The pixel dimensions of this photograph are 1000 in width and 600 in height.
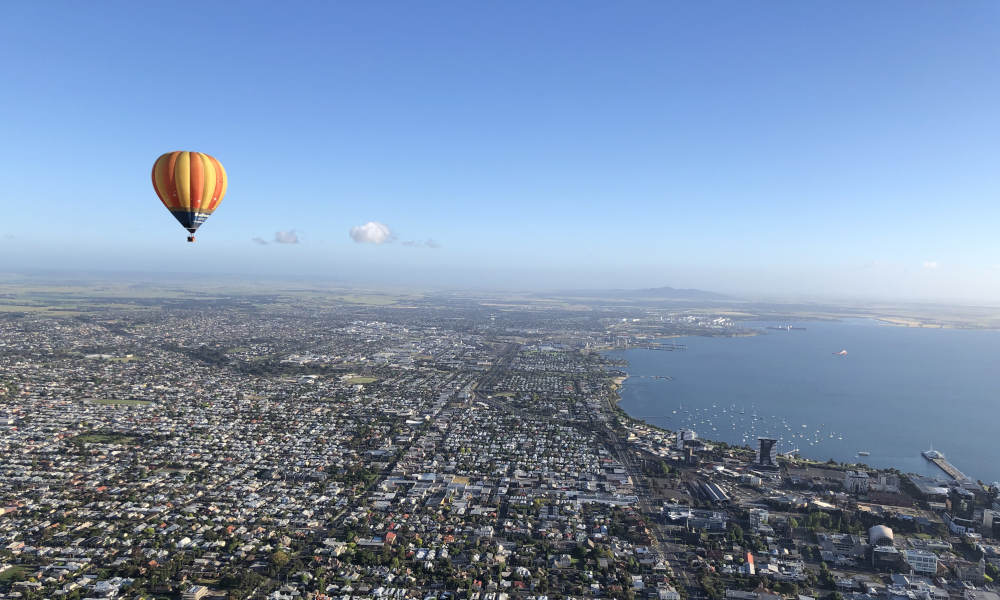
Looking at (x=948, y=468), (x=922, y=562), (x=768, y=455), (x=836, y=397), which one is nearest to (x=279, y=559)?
(x=922, y=562)

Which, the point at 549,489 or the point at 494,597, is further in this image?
the point at 549,489

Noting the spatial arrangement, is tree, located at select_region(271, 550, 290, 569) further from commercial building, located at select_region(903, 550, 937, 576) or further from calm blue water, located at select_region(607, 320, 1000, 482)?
calm blue water, located at select_region(607, 320, 1000, 482)

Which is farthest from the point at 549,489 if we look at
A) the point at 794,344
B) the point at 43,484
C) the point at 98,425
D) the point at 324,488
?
the point at 794,344

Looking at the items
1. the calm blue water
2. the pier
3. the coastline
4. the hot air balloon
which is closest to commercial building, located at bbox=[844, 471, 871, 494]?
the coastline

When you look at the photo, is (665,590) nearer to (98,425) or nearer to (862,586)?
(862,586)

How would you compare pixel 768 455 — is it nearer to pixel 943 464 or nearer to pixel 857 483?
pixel 857 483

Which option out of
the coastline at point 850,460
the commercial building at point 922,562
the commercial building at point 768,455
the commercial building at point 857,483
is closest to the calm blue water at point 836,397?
the coastline at point 850,460

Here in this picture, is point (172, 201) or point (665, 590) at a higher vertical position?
point (172, 201)

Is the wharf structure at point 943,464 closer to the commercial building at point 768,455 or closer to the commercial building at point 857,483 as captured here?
the commercial building at point 857,483
